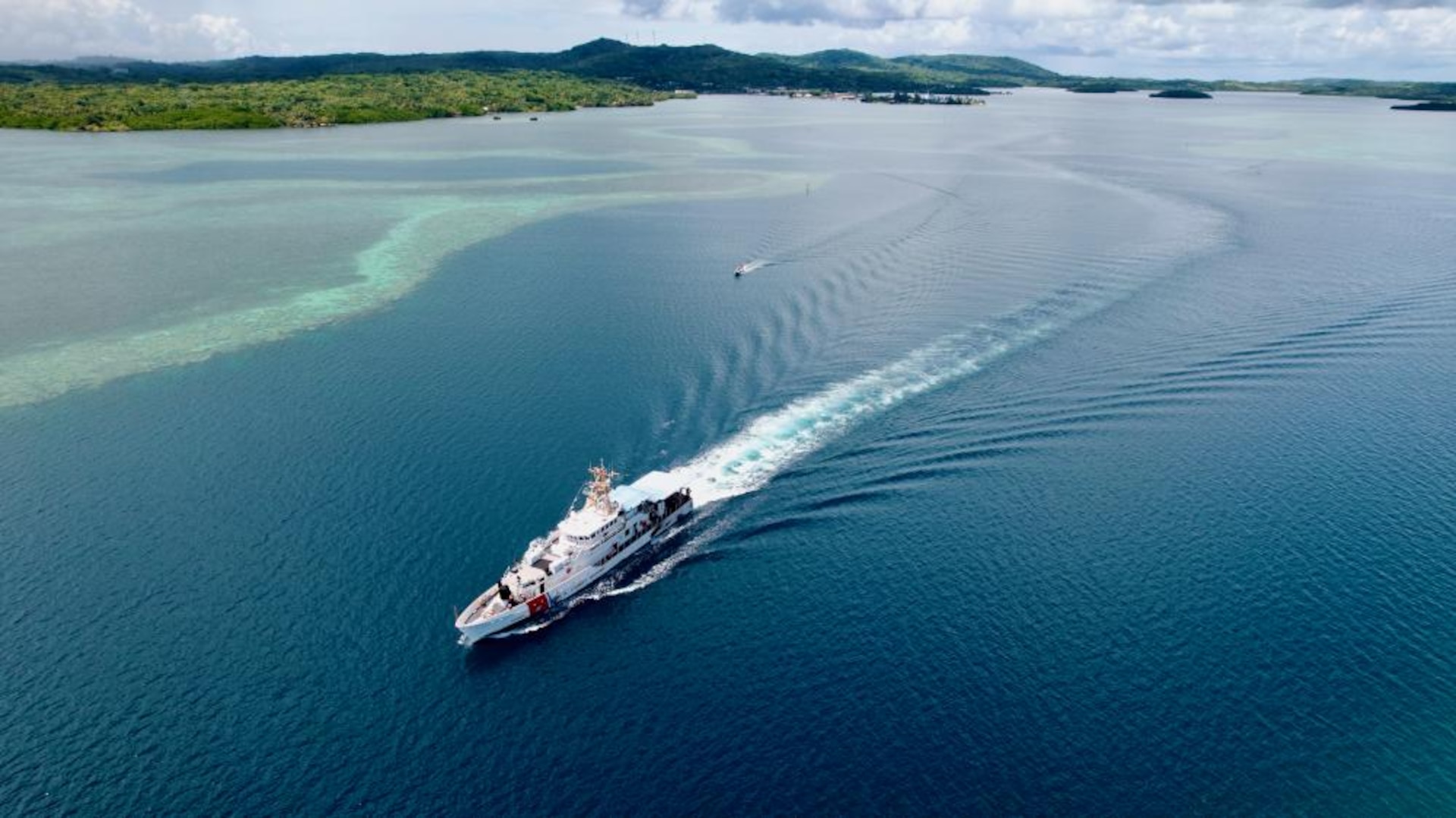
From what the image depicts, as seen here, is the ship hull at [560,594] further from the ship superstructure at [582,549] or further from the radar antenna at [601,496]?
the radar antenna at [601,496]

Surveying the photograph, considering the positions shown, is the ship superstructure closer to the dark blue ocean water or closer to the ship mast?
the ship mast

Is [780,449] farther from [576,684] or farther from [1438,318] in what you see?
[1438,318]

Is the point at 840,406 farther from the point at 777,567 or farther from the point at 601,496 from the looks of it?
the point at 601,496

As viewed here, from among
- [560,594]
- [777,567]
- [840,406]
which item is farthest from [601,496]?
[840,406]

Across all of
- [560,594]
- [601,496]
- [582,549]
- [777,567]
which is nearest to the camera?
[560,594]

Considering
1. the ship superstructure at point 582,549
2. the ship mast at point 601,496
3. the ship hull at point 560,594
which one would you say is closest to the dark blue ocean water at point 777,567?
the ship hull at point 560,594

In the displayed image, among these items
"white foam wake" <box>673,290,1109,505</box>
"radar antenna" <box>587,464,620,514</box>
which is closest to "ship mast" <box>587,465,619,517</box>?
"radar antenna" <box>587,464,620,514</box>
